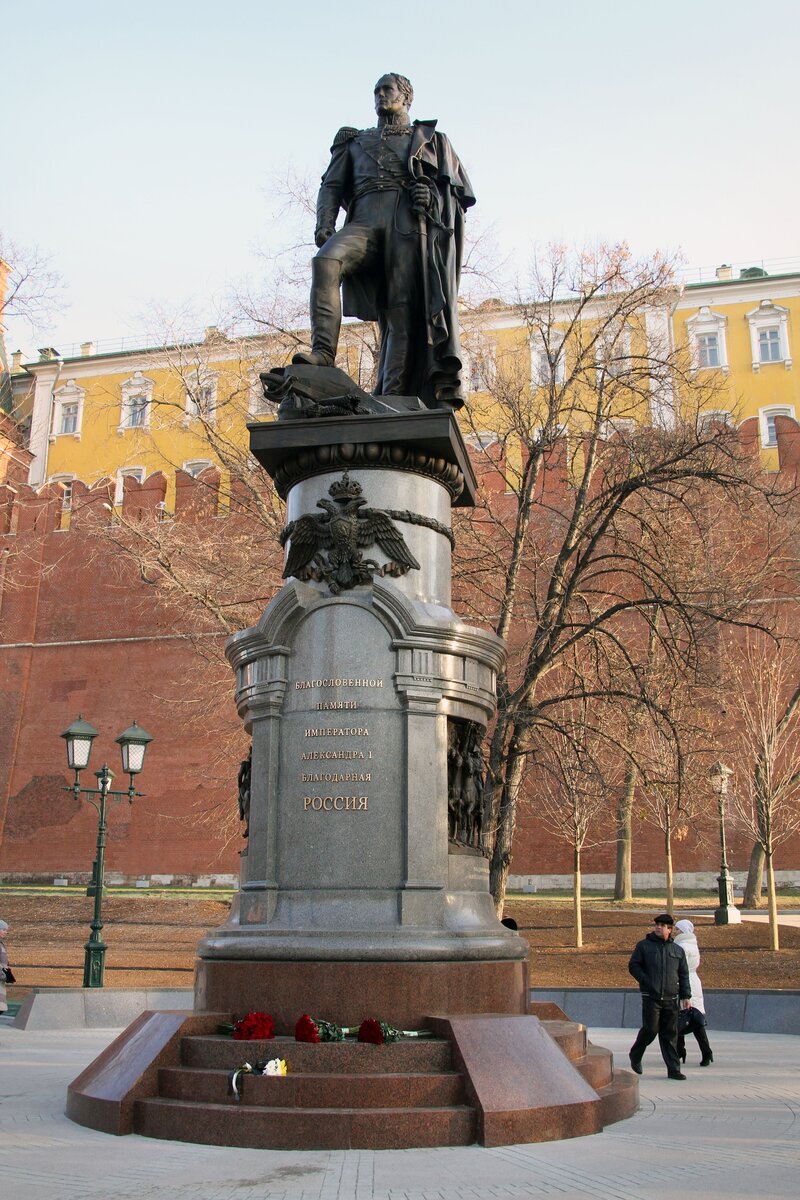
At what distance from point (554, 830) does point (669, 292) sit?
53.4ft

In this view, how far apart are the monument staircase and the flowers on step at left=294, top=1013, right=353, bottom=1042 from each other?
2.1 inches

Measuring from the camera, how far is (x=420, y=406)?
8258mm

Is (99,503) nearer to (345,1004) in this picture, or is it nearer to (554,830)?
(554,830)

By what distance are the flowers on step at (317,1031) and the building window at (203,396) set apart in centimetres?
1600

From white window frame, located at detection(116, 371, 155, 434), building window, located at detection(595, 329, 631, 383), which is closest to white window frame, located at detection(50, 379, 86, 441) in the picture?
white window frame, located at detection(116, 371, 155, 434)

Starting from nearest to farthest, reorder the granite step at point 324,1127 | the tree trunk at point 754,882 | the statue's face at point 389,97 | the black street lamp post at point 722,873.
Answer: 1. the granite step at point 324,1127
2. the statue's face at point 389,97
3. the black street lamp post at point 722,873
4. the tree trunk at point 754,882

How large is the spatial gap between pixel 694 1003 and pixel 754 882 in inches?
722

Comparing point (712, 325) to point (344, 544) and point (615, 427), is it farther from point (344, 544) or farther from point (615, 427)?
point (344, 544)

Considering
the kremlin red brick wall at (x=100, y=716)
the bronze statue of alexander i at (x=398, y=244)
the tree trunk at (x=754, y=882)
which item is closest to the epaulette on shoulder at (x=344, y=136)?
the bronze statue of alexander i at (x=398, y=244)

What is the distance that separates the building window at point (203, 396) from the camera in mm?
21109

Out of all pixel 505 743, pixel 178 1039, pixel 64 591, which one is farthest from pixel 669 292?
pixel 64 591

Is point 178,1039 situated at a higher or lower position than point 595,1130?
higher

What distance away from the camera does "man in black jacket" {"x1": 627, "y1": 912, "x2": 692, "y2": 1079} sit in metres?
8.93

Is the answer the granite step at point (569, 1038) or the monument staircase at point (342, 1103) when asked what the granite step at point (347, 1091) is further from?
the granite step at point (569, 1038)
